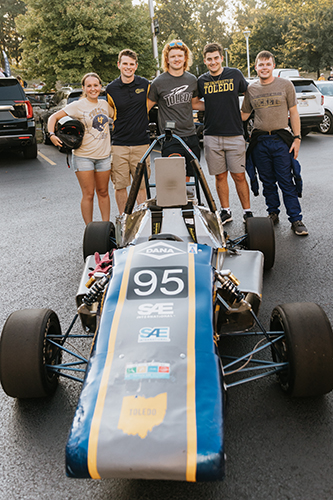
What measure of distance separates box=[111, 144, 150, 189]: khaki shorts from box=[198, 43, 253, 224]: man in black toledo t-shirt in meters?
0.85

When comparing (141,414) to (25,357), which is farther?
(25,357)

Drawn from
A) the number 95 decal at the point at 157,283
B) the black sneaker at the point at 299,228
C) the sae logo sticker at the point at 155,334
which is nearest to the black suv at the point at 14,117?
the black sneaker at the point at 299,228

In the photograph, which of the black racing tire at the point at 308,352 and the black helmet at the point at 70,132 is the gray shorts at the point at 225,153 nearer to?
the black helmet at the point at 70,132

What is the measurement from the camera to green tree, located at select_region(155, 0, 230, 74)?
65625mm

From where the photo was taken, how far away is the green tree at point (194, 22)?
215 ft

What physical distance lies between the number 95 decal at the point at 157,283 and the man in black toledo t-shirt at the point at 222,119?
3368mm

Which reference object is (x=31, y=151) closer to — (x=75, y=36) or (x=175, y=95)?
(x=175, y=95)

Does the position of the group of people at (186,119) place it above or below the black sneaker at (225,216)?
above

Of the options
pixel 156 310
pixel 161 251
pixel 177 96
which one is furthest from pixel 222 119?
pixel 156 310

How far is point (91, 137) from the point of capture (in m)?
5.24

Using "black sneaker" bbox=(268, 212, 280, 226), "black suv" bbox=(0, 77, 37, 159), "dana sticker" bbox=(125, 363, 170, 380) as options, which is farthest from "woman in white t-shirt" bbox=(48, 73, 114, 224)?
"black suv" bbox=(0, 77, 37, 159)

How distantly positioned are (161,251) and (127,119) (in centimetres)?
307

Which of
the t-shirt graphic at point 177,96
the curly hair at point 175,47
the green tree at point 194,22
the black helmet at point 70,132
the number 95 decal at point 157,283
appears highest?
the green tree at point 194,22

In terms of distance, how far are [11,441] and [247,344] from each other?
1770mm
